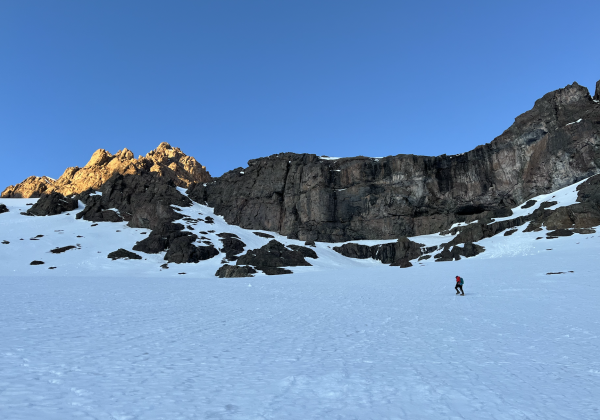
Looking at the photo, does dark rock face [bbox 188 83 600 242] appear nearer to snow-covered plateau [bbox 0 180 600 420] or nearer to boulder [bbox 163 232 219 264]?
boulder [bbox 163 232 219 264]

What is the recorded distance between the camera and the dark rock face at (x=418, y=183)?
75562 millimetres

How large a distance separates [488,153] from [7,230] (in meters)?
121

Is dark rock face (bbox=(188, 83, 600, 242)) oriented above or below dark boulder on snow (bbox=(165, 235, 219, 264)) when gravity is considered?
above

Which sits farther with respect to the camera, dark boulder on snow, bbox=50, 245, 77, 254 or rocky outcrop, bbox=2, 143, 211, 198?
rocky outcrop, bbox=2, 143, 211, 198

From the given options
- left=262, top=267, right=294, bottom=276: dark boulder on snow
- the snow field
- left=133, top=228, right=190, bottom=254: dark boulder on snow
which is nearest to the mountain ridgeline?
left=133, top=228, right=190, bottom=254: dark boulder on snow

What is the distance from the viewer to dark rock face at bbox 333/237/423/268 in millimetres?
74938

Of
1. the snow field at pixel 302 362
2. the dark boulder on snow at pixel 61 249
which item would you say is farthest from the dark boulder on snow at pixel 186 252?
the snow field at pixel 302 362

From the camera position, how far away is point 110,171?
119 meters

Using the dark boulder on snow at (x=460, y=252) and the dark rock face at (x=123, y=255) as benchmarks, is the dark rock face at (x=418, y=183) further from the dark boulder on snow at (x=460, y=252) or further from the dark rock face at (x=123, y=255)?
the dark rock face at (x=123, y=255)

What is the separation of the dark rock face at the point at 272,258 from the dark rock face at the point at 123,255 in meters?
21.6

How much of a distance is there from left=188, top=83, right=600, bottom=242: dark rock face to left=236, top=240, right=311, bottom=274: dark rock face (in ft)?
80.5

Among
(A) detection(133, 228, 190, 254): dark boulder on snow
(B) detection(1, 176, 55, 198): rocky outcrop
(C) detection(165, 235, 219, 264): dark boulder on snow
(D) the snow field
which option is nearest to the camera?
(D) the snow field

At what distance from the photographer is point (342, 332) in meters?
12.1

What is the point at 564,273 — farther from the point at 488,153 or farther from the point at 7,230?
the point at 7,230
